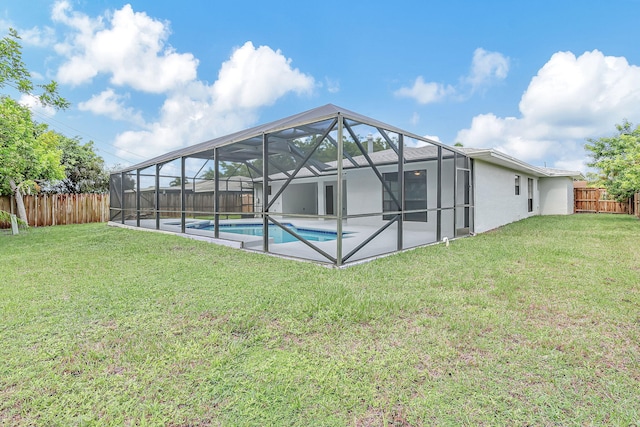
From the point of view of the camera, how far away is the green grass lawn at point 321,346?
1.94 meters

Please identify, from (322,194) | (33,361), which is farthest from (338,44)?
(33,361)

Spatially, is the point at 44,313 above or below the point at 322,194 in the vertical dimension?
below

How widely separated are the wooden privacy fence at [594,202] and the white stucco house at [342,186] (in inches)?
257

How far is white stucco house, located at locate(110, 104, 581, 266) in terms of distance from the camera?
645 cm

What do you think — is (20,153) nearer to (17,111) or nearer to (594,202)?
(17,111)

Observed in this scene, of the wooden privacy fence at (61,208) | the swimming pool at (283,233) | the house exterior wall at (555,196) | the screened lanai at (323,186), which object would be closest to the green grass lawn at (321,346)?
the screened lanai at (323,186)

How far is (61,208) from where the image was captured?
1495cm

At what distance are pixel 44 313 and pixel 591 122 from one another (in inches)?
855

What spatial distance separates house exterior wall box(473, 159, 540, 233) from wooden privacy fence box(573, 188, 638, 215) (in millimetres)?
9176

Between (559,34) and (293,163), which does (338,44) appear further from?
(559,34)

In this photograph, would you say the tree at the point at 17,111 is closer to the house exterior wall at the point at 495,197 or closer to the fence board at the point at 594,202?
the house exterior wall at the point at 495,197

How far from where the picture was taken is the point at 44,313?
3451 mm

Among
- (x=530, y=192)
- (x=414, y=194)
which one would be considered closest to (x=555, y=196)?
(x=530, y=192)

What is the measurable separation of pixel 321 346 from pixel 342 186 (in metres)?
5.02
